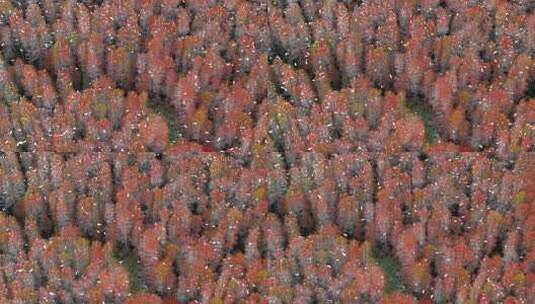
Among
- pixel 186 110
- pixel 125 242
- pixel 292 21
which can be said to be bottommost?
pixel 125 242

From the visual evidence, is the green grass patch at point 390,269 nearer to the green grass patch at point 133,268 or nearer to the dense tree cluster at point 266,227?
the dense tree cluster at point 266,227

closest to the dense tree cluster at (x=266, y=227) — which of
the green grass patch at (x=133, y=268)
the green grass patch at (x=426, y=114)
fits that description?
the green grass patch at (x=133, y=268)

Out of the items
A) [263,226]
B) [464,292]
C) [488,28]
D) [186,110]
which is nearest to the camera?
[464,292]

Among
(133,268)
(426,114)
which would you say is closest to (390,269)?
(426,114)

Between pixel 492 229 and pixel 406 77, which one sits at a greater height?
pixel 406 77

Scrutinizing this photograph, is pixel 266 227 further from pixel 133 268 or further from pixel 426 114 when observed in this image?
pixel 426 114

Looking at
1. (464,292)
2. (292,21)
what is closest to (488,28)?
(292,21)

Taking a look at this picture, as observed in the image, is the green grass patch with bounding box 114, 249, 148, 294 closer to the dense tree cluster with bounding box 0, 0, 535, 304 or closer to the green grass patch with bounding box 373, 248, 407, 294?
the dense tree cluster with bounding box 0, 0, 535, 304

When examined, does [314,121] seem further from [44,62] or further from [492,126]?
[44,62]
